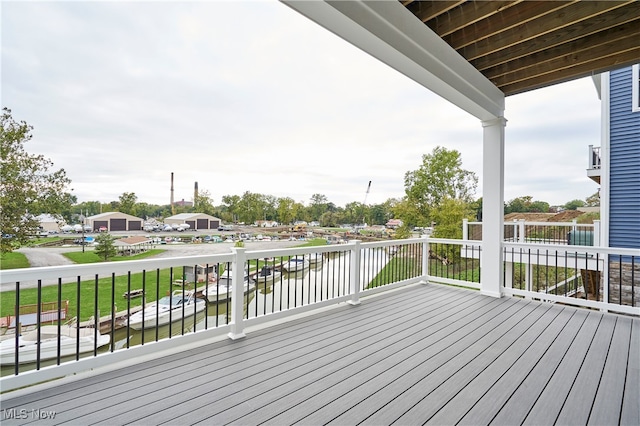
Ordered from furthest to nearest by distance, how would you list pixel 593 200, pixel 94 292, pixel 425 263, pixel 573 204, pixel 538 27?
pixel 573 204 < pixel 593 200 < pixel 425 263 < pixel 538 27 < pixel 94 292

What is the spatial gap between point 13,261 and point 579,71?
22.5ft

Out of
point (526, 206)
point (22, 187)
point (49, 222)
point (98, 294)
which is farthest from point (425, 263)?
point (526, 206)

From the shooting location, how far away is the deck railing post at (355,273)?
12.8 ft

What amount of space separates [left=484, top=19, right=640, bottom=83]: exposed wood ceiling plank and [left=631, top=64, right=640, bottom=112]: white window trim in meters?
3.73

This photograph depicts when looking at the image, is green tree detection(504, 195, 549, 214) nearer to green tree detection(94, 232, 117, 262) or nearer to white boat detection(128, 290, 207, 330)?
white boat detection(128, 290, 207, 330)

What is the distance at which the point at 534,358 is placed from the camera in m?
2.46

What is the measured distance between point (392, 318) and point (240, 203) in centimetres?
363

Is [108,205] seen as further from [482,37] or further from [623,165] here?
[623,165]

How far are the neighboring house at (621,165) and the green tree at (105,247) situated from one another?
28.7 feet

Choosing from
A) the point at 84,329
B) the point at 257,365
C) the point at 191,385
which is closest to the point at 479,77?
the point at 257,365

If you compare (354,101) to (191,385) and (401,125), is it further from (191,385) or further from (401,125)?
(191,385)

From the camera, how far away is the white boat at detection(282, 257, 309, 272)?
368 centimetres

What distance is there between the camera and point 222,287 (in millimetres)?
3371

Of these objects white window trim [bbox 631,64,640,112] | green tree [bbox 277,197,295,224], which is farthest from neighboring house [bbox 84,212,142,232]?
white window trim [bbox 631,64,640,112]
